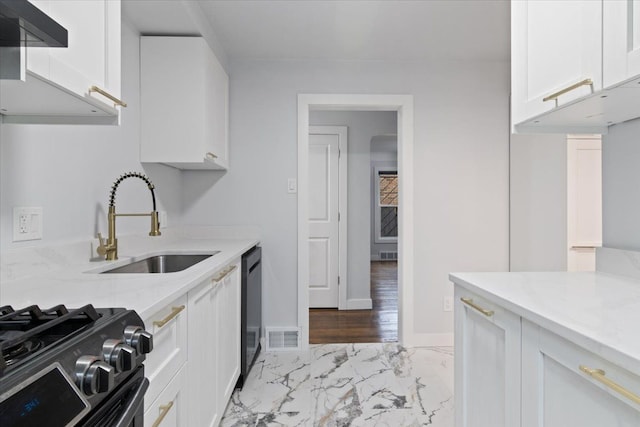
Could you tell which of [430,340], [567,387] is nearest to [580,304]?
[567,387]

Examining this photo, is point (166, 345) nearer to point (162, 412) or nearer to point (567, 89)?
point (162, 412)

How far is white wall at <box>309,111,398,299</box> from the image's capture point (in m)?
3.95

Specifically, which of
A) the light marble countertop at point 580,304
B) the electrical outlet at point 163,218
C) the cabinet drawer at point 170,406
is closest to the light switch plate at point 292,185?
the electrical outlet at point 163,218

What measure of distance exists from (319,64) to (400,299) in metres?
2.03

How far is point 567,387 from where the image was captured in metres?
0.79

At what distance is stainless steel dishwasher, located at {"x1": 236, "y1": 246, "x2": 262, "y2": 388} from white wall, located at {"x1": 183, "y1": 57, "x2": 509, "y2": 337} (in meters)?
0.26

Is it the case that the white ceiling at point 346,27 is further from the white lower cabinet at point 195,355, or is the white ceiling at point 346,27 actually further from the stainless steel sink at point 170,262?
the white lower cabinet at point 195,355

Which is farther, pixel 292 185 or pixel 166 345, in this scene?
pixel 292 185

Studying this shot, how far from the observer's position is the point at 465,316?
4.24 ft

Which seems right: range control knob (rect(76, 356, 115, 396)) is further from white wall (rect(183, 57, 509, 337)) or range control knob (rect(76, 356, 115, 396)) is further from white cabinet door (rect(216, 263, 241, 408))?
white wall (rect(183, 57, 509, 337))

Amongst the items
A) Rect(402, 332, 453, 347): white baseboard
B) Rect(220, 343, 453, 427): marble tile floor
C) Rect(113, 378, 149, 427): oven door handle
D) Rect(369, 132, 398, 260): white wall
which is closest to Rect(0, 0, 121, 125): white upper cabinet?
Rect(113, 378, 149, 427): oven door handle

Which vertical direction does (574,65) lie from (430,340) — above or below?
above

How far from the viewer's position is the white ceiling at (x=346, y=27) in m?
2.09

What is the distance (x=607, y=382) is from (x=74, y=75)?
139cm
